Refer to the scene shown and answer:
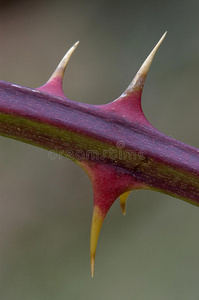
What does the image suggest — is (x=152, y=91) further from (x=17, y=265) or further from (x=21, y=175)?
(x=17, y=265)

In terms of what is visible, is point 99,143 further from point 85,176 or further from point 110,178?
point 85,176

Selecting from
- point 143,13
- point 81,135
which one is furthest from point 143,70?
point 143,13

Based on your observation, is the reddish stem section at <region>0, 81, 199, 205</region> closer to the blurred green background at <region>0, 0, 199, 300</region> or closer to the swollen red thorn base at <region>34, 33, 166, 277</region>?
the swollen red thorn base at <region>34, 33, 166, 277</region>

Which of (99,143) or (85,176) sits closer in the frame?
(99,143)

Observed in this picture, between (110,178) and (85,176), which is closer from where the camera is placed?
(110,178)

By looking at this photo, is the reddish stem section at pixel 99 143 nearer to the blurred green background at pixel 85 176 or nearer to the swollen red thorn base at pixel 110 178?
the swollen red thorn base at pixel 110 178

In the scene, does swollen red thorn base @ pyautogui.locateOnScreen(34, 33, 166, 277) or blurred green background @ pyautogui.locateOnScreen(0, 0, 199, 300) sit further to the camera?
blurred green background @ pyautogui.locateOnScreen(0, 0, 199, 300)

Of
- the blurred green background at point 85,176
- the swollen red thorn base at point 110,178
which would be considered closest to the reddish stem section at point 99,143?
the swollen red thorn base at point 110,178

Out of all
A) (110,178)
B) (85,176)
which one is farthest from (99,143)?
(85,176)

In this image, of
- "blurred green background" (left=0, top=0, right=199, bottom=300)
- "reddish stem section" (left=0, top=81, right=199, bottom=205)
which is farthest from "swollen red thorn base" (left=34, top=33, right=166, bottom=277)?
"blurred green background" (left=0, top=0, right=199, bottom=300)
